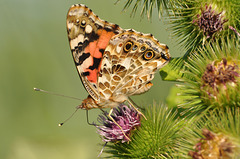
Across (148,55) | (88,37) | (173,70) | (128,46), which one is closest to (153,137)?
(173,70)

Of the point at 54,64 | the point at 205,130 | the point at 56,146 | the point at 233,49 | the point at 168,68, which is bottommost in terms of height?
the point at 56,146

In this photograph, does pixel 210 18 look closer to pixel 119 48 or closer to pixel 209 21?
pixel 209 21

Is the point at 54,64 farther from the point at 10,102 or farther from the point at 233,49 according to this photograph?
the point at 233,49

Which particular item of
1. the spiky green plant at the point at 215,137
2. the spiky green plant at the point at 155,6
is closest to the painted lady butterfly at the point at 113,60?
the spiky green plant at the point at 155,6

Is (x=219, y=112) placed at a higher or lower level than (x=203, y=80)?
lower

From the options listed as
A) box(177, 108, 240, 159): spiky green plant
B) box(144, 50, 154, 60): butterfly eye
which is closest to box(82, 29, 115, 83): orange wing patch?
box(144, 50, 154, 60): butterfly eye

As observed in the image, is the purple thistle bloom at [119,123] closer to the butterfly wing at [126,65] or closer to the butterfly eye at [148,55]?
the butterfly wing at [126,65]

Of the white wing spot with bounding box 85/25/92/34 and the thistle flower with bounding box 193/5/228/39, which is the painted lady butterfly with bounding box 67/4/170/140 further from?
the thistle flower with bounding box 193/5/228/39

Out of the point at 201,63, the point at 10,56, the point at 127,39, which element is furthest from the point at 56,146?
the point at 201,63
